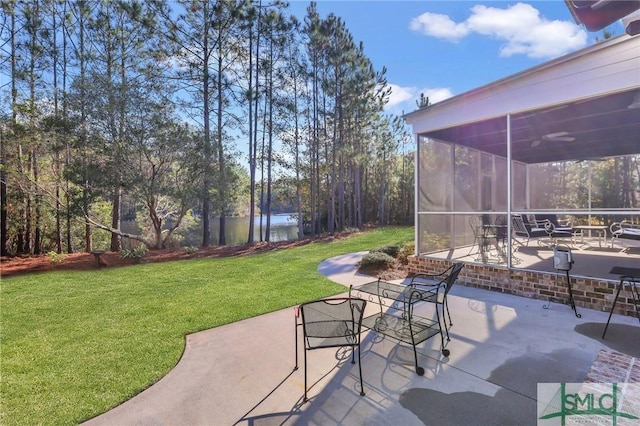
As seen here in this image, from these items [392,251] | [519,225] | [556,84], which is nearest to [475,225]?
[519,225]

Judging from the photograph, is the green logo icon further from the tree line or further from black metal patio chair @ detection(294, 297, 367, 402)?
the tree line

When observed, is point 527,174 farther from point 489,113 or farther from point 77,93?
point 77,93

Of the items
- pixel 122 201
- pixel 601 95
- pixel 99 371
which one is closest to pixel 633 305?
pixel 601 95

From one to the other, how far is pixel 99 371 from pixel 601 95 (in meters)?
6.25

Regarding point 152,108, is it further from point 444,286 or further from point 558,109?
point 558,109

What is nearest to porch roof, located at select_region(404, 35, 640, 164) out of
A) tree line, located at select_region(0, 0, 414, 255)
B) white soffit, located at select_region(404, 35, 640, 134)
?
white soffit, located at select_region(404, 35, 640, 134)

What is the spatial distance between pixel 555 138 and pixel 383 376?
263 inches

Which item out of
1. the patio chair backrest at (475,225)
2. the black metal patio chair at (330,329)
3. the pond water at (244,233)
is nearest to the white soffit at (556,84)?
the patio chair backrest at (475,225)

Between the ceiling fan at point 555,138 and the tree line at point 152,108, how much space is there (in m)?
8.75

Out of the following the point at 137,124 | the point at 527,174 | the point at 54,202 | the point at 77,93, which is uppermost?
the point at 77,93

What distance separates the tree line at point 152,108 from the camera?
27.5 ft

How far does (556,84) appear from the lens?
161 inches

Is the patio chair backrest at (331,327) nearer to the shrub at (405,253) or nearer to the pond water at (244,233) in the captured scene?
the shrub at (405,253)

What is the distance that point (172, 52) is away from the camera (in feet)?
34.2
